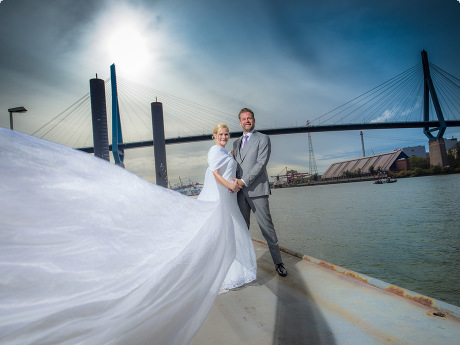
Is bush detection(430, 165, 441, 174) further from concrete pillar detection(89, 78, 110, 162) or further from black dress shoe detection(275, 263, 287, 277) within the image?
black dress shoe detection(275, 263, 287, 277)

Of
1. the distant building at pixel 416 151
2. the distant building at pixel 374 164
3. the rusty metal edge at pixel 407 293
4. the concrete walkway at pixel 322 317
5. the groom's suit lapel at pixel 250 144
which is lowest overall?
the concrete walkway at pixel 322 317

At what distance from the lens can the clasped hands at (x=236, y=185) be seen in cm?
180

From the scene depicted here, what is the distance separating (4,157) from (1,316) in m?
0.36

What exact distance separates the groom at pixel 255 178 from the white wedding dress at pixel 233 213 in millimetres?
93

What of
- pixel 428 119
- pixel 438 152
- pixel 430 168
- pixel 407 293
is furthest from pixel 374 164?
pixel 407 293

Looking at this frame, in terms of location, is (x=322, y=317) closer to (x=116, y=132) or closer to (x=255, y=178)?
(x=255, y=178)

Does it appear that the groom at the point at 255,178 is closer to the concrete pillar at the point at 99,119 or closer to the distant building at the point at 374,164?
the concrete pillar at the point at 99,119

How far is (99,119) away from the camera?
2000cm

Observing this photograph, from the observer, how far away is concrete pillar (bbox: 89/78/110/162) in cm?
1906

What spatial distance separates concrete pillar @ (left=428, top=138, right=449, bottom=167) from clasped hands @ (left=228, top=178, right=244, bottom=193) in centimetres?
3343

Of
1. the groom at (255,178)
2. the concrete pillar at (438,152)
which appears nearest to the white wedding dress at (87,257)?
the groom at (255,178)

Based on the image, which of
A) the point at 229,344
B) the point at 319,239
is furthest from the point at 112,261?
the point at 319,239

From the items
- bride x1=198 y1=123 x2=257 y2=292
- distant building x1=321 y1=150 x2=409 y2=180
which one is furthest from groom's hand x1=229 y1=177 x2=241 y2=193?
distant building x1=321 y1=150 x2=409 y2=180

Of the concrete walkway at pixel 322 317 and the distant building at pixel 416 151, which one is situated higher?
the distant building at pixel 416 151
